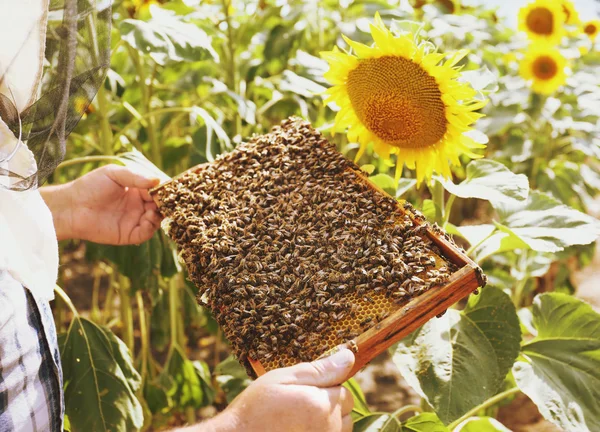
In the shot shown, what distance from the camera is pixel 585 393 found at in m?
1.47

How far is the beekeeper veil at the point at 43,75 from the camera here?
35.2 inches

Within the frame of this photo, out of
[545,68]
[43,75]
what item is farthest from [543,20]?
[43,75]

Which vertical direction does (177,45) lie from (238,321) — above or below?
above

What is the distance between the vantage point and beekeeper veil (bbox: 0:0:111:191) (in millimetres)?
894

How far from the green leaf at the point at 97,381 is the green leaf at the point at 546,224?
3.72 ft

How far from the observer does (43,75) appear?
3.33ft

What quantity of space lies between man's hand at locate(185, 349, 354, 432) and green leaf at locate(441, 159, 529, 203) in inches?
20.2

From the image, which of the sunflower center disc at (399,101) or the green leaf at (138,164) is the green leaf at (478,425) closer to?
the sunflower center disc at (399,101)

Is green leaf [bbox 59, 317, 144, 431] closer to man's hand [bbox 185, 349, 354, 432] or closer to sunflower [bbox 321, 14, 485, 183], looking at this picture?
man's hand [bbox 185, 349, 354, 432]

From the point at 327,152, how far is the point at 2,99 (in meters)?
0.74

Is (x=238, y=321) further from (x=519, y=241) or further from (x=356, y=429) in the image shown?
(x=519, y=241)

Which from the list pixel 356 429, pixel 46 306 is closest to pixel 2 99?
pixel 46 306

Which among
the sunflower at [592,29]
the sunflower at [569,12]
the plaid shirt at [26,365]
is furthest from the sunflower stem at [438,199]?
the sunflower at [592,29]

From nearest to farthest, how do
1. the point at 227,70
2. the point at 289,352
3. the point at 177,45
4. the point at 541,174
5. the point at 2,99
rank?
the point at 2,99
the point at 289,352
the point at 177,45
the point at 227,70
the point at 541,174
